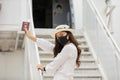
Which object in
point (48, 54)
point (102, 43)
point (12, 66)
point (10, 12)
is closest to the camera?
point (102, 43)

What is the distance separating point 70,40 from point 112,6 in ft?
14.4

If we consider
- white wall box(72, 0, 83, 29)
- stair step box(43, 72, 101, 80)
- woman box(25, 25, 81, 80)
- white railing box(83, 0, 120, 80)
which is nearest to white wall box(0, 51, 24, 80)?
white wall box(72, 0, 83, 29)

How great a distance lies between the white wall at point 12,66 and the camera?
26.7 ft

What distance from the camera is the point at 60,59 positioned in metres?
3.42

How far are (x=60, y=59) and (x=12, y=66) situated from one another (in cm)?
491

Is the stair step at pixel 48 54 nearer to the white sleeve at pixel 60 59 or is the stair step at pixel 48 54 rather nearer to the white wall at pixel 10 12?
the white wall at pixel 10 12

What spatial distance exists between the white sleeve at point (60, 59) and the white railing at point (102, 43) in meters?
1.30

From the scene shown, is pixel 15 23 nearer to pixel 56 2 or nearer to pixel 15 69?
pixel 15 69

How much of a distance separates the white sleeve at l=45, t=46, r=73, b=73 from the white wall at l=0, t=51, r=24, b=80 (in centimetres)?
476

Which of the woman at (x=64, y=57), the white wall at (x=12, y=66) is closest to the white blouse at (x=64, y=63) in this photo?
the woman at (x=64, y=57)

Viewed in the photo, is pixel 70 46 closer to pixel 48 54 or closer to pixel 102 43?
pixel 102 43

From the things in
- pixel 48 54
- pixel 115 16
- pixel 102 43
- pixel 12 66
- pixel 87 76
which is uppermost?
pixel 115 16

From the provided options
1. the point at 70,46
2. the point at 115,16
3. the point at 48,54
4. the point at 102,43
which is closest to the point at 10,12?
the point at 48,54

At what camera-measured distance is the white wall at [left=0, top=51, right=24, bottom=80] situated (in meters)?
8.12
